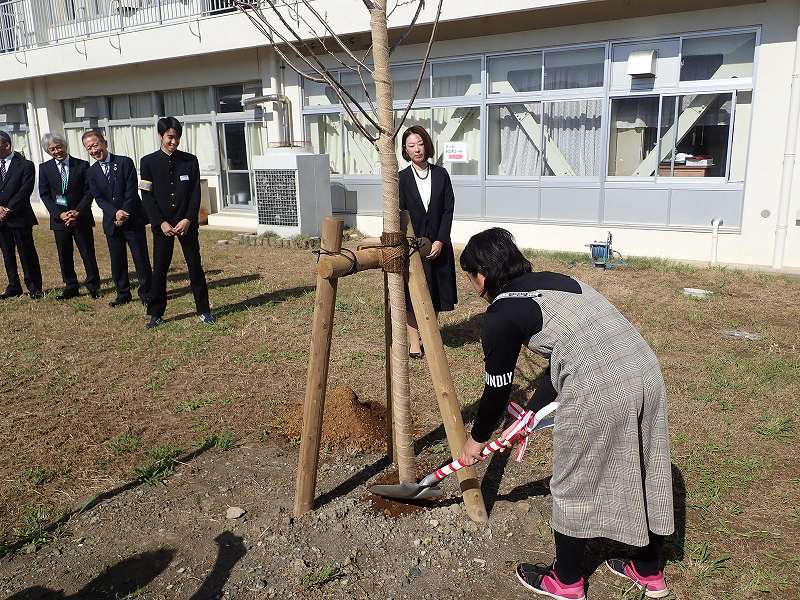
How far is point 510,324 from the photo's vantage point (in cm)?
236

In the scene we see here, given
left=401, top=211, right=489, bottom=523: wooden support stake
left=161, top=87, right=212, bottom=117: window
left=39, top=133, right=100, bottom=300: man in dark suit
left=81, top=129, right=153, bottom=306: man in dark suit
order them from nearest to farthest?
left=401, top=211, right=489, bottom=523: wooden support stake < left=81, top=129, right=153, bottom=306: man in dark suit < left=39, top=133, right=100, bottom=300: man in dark suit < left=161, top=87, right=212, bottom=117: window

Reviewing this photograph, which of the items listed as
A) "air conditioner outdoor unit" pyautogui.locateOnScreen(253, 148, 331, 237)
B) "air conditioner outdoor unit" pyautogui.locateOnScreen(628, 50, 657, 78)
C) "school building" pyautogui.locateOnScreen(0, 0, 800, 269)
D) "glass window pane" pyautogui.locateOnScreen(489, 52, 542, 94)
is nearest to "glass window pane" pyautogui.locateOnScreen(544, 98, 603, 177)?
"school building" pyautogui.locateOnScreen(0, 0, 800, 269)

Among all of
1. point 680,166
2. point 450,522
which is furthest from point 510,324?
point 680,166

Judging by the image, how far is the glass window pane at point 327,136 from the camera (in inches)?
524

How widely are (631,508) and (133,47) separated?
15.5 meters

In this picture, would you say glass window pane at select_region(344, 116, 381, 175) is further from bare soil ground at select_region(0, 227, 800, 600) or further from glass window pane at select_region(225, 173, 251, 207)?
bare soil ground at select_region(0, 227, 800, 600)

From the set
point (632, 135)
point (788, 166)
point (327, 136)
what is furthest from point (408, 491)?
point (327, 136)

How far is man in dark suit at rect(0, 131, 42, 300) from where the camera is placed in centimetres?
752

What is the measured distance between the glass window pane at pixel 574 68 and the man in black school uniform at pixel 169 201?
6.47 m

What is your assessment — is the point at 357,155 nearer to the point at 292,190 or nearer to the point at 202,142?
the point at 292,190

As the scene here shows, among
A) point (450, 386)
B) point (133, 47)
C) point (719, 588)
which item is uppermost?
point (133, 47)

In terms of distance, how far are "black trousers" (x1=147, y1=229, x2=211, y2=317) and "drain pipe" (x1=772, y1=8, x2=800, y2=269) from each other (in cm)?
747

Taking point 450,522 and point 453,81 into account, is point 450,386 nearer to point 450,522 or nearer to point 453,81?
point 450,522

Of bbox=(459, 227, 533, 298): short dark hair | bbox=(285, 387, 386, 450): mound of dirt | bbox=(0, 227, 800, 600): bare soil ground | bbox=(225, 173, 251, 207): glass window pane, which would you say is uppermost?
bbox=(459, 227, 533, 298): short dark hair
